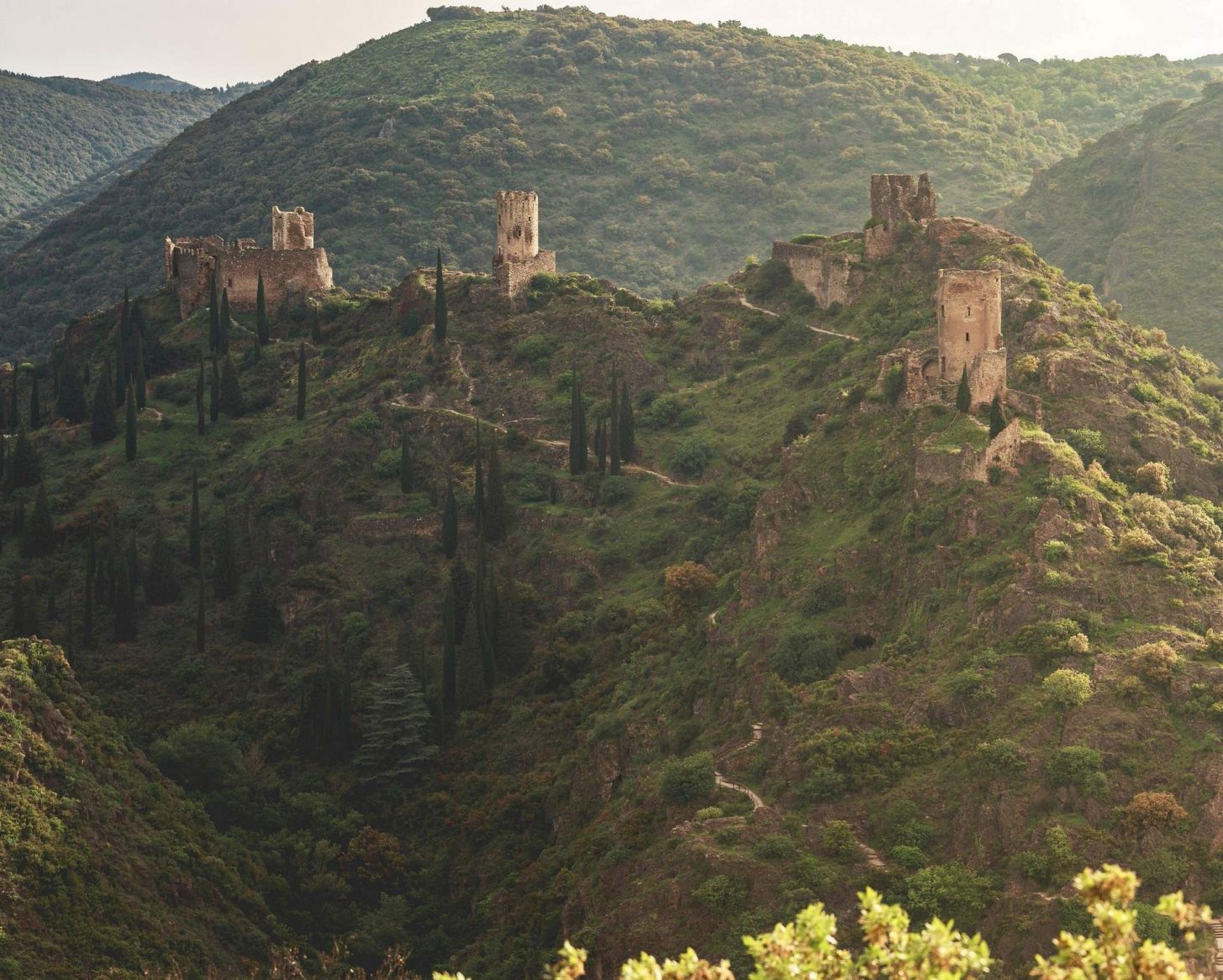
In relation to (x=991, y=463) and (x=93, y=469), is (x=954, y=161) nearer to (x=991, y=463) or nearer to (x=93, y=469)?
(x=93, y=469)

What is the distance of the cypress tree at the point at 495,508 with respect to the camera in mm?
98250

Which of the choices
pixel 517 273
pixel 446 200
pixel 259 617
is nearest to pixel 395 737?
pixel 259 617

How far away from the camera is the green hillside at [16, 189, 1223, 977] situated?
64000 millimetres

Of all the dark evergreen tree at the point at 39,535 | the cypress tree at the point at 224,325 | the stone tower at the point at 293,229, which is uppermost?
the stone tower at the point at 293,229

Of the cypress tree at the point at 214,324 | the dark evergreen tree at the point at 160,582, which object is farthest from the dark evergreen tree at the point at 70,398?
the dark evergreen tree at the point at 160,582

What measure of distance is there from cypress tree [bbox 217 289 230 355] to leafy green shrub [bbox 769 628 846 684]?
1989 inches

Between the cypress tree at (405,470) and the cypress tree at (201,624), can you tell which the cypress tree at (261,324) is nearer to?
the cypress tree at (405,470)

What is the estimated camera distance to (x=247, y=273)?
12062 centimetres

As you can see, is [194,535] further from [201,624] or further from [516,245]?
[516,245]

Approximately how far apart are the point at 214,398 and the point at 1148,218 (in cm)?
7343

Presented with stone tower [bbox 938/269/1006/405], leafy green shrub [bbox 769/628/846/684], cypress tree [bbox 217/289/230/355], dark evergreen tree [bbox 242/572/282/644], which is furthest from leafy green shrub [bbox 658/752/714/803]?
cypress tree [bbox 217/289/230/355]

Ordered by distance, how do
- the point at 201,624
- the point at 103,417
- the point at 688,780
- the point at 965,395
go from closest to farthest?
the point at 688,780 < the point at 965,395 < the point at 201,624 < the point at 103,417

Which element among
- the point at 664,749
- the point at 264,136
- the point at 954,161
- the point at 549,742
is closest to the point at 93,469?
the point at 549,742

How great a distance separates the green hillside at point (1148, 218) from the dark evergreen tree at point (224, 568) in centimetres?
6329
